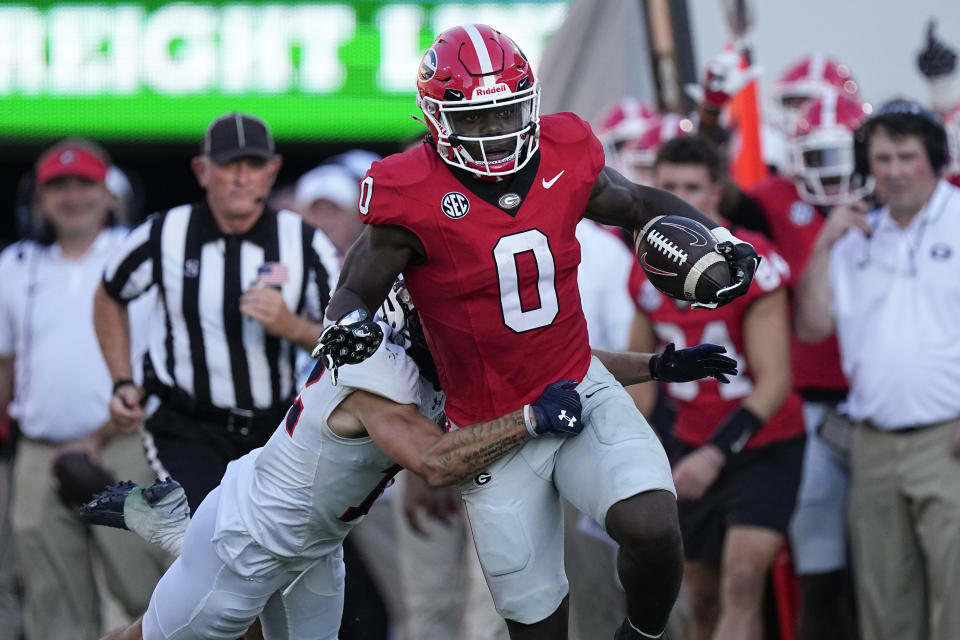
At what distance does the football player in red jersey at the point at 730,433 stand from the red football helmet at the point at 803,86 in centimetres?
125

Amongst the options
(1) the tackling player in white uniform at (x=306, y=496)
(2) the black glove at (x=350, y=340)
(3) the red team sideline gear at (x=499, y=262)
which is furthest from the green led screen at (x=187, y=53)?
(2) the black glove at (x=350, y=340)

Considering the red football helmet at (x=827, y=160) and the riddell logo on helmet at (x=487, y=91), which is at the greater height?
the riddell logo on helmet at (x=487, y=91)

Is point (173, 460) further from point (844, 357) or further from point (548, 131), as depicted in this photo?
point (844, 357)

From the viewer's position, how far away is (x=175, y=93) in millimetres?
9570

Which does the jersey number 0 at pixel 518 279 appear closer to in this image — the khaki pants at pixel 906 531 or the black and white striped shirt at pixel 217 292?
the black and white striped shirt at pixel 217 292

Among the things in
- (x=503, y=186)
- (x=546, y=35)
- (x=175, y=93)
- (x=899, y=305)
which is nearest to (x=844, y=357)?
(x=899, y=305)

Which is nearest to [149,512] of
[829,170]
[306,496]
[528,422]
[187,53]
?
[306,496]

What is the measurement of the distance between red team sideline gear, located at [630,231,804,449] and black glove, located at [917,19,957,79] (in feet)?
5.24

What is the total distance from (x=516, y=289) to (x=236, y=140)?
1683mm

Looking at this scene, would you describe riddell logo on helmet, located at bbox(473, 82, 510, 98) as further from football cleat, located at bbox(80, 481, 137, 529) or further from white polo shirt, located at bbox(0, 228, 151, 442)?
white polo shirt, located at bbox(0, 228, 151, 442)

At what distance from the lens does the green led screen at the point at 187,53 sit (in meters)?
9.52

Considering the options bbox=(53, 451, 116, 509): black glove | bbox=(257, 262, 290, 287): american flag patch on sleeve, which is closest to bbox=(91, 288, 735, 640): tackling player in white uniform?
bbox=(257, 262, 290, 287): american flag patch on sleeve

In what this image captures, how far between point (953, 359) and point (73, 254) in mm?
3361

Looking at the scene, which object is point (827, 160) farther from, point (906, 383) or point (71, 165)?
point (71, 165)
